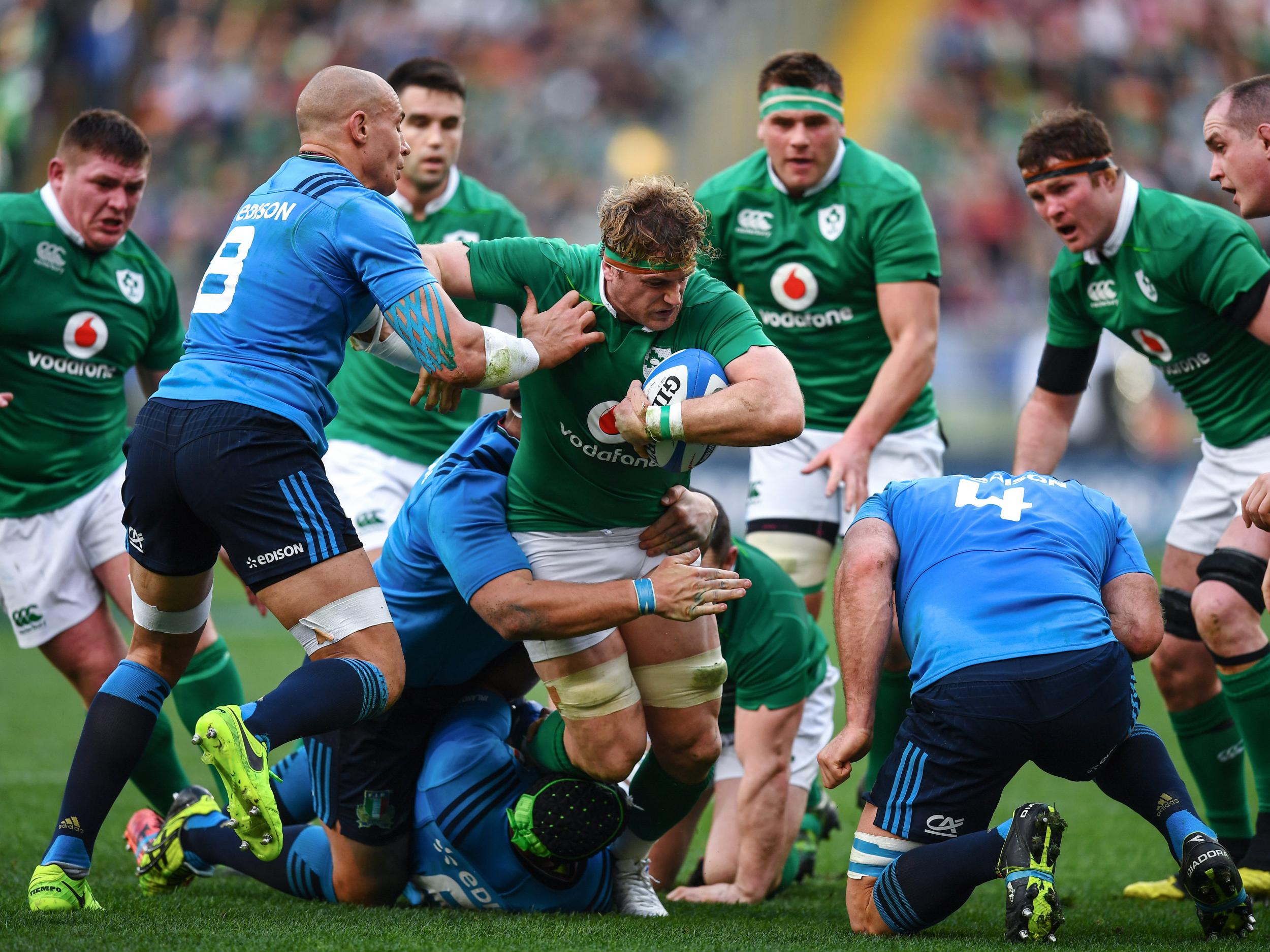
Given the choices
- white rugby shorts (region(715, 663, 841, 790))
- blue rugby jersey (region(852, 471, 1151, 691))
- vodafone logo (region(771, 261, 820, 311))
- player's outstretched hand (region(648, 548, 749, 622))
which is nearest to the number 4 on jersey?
blue rugby jersey (region(852, 471, 1151, 691))

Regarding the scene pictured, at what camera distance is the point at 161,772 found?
5.56 meters

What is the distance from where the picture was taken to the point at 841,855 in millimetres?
6285

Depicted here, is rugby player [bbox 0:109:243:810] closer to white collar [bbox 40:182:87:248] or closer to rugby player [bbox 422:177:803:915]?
white collar [bbox 40:182:87:248]

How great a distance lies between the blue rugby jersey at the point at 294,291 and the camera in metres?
4.05

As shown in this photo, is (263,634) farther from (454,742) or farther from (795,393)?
(795,393)

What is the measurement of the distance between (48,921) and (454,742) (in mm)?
1362

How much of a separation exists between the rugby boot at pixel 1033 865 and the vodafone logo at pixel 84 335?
404 centimetres

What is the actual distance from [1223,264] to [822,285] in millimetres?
1748

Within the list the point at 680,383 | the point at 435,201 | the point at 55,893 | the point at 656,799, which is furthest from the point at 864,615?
the point at 435,201

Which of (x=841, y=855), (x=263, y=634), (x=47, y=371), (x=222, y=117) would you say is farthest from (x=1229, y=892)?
(x=222, y=117)

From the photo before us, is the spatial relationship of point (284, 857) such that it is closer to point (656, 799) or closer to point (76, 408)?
point (656, 799)

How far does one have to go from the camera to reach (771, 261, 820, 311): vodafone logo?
249 inches

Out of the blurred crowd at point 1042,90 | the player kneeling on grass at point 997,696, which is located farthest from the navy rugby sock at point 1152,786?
the blurred crowd at point 1042,90

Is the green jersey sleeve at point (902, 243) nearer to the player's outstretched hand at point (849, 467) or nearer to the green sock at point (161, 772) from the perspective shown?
the player's outstretched hand at point (849, 467)
